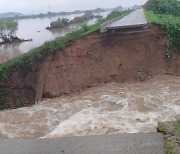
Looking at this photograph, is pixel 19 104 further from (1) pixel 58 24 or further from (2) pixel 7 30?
(1) pixel 58 24

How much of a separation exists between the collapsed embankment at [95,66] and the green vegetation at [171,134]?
6873 millimetres

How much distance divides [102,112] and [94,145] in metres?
4.07

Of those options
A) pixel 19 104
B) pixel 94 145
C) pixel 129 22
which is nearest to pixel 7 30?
→ pixel 129 22

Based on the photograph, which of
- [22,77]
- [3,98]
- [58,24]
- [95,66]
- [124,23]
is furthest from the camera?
[58,24]

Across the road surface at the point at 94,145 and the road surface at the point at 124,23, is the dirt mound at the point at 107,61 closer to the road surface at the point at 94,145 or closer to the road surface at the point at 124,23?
the road surface at the point at 124,23

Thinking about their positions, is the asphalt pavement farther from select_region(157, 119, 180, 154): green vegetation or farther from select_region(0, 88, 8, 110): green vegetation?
select_region(157, 119, 180, 154): green vegetation

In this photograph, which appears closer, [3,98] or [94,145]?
[94,145]

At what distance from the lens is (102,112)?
1229cm

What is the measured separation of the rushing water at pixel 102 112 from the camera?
10.7 meters

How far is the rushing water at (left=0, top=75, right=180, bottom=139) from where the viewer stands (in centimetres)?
1069

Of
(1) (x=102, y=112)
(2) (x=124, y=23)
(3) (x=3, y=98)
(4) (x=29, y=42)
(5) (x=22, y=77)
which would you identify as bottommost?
(1) (x=102, y=112)

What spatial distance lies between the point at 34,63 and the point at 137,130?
22.1ft

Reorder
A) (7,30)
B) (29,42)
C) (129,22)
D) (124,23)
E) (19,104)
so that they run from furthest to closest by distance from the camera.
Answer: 1. (7,30)
2. (29,42)
3. (129,22)
4. (124,23)
5. (19,104)

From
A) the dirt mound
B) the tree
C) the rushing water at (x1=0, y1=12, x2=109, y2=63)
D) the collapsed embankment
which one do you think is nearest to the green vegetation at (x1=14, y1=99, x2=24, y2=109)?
the collapsed embankment
